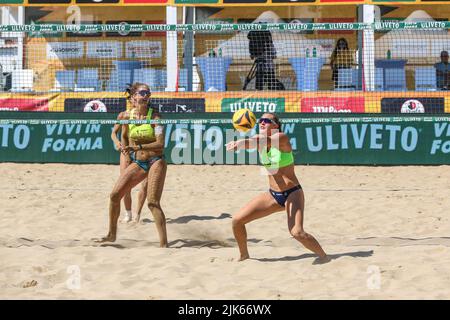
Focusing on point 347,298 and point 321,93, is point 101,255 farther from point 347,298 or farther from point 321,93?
point 321,93

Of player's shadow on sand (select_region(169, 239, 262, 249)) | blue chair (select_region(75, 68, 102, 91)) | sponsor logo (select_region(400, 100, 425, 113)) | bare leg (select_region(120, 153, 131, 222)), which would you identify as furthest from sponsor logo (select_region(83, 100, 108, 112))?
player's shadow on sand (select_region(169, 239, 262, 249))

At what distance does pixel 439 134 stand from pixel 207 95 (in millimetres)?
4264

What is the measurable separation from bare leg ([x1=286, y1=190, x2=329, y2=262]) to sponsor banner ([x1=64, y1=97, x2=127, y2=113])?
892 centimetres

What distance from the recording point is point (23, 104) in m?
16.8

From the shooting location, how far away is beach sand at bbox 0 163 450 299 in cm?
722

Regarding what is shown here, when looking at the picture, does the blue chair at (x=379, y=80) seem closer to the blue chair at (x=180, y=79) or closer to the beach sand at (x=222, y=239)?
the beach sand at (x=222, y=239)

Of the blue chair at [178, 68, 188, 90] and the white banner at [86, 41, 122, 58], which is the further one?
the white banner at [86, 41, 122, 58]

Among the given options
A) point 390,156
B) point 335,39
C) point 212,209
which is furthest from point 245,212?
point 335,39

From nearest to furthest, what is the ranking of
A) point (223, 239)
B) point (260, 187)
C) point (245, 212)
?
point (245, 212) < point (223, 239) < point (260, 187)

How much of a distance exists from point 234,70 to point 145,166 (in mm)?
9385

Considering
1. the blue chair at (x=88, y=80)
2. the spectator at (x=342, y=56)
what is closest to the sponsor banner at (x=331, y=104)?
the spectator at (x=342, y=56)

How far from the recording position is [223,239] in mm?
9906

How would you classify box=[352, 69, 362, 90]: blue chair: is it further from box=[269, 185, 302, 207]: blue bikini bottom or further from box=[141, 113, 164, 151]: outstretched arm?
box=[269, 185, 302, 207]: blue bikini bottom

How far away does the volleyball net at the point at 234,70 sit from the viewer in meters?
16.3
